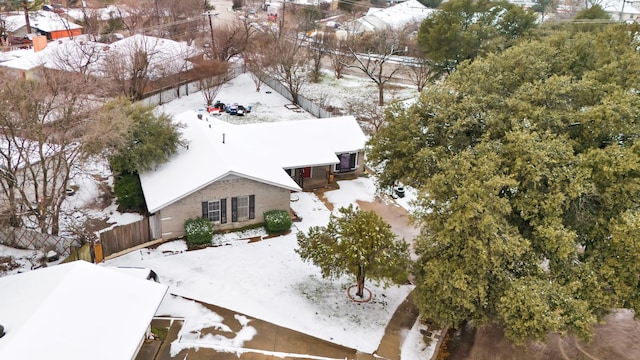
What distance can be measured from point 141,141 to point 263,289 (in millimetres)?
9735

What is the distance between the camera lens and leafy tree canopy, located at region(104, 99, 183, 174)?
23469 millimetres

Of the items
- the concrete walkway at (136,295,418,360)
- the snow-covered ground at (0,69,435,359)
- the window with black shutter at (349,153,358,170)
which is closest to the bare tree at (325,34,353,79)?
the window with black shutter at (349,153,358,170)

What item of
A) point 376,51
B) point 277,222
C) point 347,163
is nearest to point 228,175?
point 277,222

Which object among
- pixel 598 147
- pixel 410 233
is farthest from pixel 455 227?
pixel 410 233

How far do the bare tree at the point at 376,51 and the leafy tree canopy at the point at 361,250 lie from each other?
2974cm

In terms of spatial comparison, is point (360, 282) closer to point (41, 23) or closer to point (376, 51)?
point (376, 51)

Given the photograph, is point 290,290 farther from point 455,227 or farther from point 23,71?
point 23,71

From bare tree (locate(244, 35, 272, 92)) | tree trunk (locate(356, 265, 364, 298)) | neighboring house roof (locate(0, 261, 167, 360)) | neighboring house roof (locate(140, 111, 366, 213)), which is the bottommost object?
tree trunk (locate(356, 265, 364, 298))

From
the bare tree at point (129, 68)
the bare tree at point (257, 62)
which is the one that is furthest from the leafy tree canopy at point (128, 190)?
the bare tree at point (257, 62)

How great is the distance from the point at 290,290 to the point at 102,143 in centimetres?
984

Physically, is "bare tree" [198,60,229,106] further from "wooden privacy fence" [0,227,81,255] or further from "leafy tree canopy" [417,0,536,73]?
"wooden privacy fence" [0,227,81,255]

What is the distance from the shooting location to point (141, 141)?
2406cm

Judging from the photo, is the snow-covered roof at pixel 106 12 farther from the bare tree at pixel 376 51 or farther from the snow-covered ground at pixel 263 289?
the snow-covered ground at pixel 263 289

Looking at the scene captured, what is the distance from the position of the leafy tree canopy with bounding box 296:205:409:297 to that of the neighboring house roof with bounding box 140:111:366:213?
5.61 m
